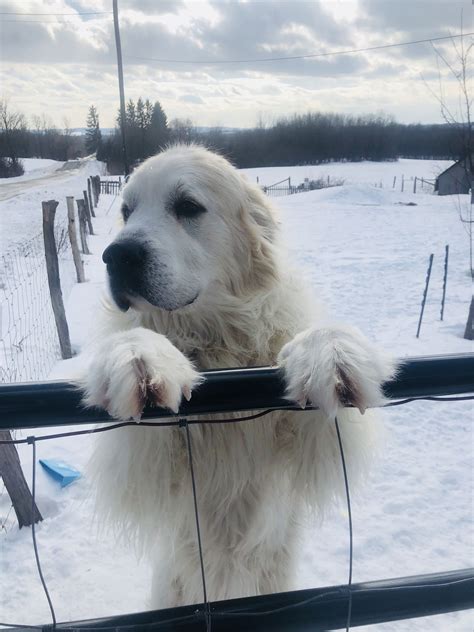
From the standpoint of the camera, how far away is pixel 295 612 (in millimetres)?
1301

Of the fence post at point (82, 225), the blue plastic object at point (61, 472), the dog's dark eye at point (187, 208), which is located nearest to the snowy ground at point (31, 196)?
the fence post at point (82, 225)

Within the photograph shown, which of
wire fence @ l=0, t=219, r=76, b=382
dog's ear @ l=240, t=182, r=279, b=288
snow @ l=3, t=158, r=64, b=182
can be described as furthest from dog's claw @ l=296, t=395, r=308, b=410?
snow @ l=3, t=158, r=64, b=182

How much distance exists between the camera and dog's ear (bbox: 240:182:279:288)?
101 inches

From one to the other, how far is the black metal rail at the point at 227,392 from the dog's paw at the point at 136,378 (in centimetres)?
3

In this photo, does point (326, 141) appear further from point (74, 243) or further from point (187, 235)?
point (187, 235)

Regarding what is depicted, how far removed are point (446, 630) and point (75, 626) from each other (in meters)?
2.36

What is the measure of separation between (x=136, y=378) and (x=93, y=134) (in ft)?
146

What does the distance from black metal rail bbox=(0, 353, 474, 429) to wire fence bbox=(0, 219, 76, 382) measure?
4150mm

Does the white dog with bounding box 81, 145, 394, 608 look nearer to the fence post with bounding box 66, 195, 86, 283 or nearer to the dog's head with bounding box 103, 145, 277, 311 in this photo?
the dog's head with bounding box 103, 145, 277, 311

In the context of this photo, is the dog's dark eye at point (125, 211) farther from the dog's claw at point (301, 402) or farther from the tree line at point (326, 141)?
the tree line at point (326, 141)

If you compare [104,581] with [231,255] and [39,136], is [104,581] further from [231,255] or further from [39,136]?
[39,136]

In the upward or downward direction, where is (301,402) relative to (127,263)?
downward

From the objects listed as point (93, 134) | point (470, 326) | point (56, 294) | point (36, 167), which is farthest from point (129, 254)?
point (93, 134)

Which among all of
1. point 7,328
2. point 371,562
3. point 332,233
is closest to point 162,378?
point 371,562
